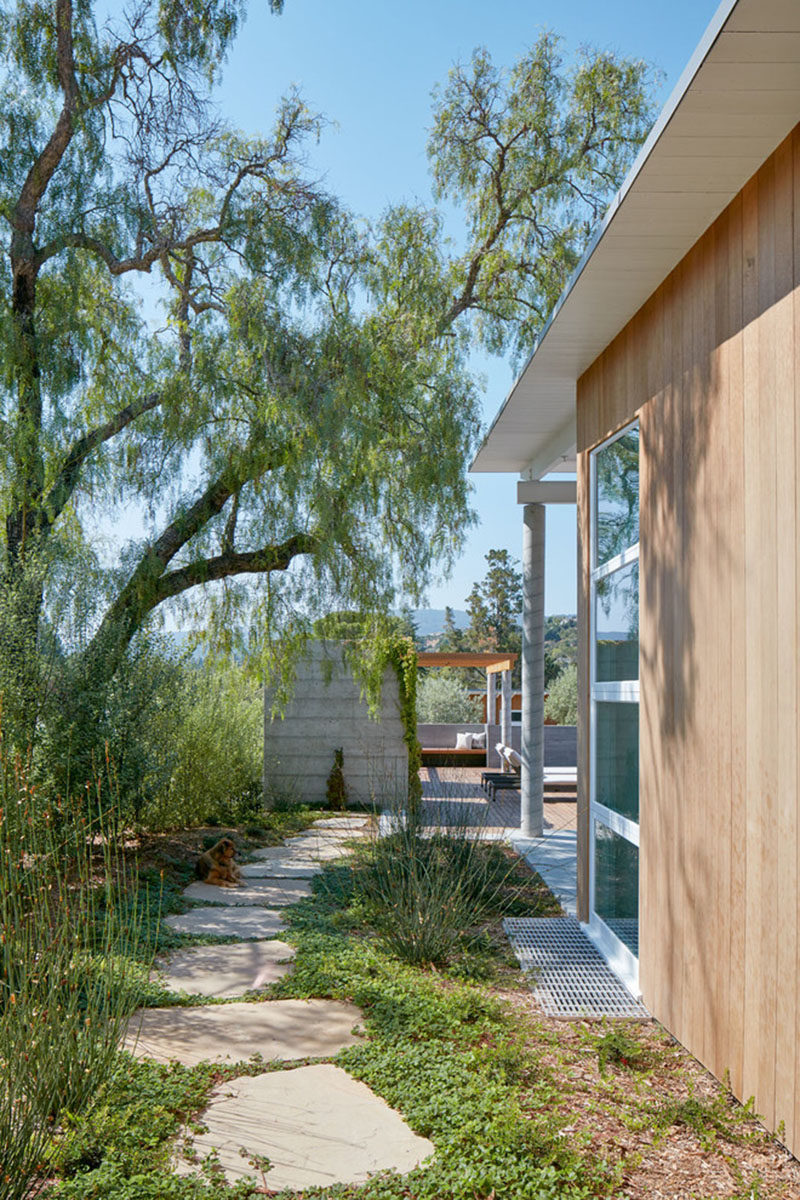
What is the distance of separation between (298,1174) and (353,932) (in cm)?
234

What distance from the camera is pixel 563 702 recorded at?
16.5m

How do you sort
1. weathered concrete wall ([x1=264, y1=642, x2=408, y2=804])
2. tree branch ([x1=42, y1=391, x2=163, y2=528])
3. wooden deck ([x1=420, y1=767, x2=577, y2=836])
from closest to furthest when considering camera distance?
tree branch ([x1=42, y1=391, x2=163, y2=528])
wooden deck ([x1=420, y1=767, x2=577, y2=836])
weathered concrete wall ([x1=264, y1=642, x2=408, y2=804])

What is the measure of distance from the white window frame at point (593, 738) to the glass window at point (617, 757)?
4cm

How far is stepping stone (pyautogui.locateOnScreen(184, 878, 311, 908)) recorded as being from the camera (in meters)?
5.36

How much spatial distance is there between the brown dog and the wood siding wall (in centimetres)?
279

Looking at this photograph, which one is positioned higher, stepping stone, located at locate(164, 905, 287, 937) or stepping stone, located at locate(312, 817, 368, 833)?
stepping stone, located at locate(164, 905, 287, 937)

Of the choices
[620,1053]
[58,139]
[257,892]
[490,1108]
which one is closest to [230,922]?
[257,892]

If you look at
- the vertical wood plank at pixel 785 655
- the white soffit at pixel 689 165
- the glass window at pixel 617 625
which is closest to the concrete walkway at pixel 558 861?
the glass window at pixel 617 625

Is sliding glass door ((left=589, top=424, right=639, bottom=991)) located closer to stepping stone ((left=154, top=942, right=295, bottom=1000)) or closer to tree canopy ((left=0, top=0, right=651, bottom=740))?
stepping stone ((left=154, top=942, right=295, bottom=1000))

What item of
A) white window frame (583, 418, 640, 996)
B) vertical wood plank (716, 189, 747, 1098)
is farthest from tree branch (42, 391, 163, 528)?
vertical wood plank (716, 189, 747, 1098)

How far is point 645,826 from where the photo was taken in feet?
12.5

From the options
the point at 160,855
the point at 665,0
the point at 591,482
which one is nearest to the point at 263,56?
the point at 665,0

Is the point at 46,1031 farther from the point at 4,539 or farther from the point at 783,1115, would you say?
the point at 4,539

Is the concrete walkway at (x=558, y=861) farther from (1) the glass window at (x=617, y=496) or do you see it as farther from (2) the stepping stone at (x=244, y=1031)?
(2) the stepping stone at (x=244, y=1031)
